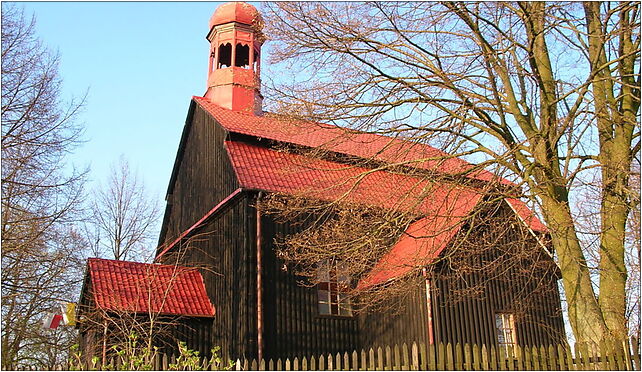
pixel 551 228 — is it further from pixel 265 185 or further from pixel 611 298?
pixel 265 185

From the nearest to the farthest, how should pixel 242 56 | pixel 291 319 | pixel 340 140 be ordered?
1. pixel 340 140
2. pixel 291 319
3. pixel 242 56

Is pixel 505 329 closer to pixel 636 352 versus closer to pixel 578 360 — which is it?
pixel 578 360

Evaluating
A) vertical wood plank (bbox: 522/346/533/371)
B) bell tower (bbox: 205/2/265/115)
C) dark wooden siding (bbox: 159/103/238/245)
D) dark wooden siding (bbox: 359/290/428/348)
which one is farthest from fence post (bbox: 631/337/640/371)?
bell tower (bbox: 205/2/265/115)

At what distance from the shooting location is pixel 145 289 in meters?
15.3

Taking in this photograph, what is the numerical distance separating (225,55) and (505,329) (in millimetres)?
13053

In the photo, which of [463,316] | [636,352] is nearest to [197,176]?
[463,316]

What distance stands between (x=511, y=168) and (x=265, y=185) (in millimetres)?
6943

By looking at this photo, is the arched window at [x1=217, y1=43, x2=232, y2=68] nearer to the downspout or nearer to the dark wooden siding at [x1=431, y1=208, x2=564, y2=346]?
the downspout

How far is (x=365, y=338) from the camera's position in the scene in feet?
51.3

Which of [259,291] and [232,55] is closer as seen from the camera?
[259,291]

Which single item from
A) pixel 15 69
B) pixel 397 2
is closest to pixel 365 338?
pixel 397 2

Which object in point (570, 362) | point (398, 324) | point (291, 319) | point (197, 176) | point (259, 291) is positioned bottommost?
point (570, 362)

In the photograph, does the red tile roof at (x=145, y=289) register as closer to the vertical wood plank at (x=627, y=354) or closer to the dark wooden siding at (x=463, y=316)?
the dark wooden siding at (x=463, y=316)

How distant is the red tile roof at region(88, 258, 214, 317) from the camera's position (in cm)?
1441
